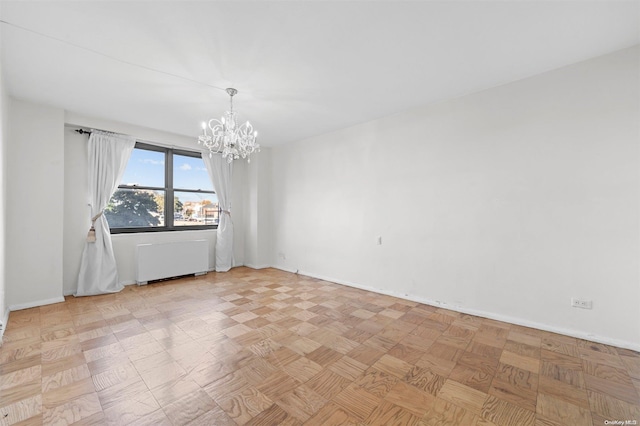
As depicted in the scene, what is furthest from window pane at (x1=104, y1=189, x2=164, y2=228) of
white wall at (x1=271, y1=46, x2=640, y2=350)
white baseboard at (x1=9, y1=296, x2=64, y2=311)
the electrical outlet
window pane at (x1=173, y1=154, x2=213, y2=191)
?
the electrical outlet

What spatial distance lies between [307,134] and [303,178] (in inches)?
33.6

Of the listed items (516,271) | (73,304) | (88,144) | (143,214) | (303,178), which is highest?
(88,144)

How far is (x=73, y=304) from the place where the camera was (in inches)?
139

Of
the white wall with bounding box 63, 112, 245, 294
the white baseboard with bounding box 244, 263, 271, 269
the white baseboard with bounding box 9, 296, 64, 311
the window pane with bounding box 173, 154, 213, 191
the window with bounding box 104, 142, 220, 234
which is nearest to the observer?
the white baseboard with bounding box 9, 296, 64, 311

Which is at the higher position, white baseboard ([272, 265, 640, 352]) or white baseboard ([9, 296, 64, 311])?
white baseboard ([272, 265, 640, 352])

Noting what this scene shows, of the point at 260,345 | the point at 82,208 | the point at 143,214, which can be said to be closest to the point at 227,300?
the point at 260,345

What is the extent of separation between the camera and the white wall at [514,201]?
2.41 metres

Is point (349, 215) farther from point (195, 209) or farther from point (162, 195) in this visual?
point (162, 195)

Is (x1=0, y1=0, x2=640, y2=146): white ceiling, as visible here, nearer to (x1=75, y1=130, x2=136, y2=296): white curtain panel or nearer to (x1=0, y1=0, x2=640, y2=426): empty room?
(x1=0, y1=0, x2=640, y2=426): empty room

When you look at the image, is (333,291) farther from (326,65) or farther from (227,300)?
(326,65)

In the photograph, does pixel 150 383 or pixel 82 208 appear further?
pixel 82 208

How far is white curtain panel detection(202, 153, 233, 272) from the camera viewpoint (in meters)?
5.45

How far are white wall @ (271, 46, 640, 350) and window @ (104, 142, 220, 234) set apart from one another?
9.96 feet

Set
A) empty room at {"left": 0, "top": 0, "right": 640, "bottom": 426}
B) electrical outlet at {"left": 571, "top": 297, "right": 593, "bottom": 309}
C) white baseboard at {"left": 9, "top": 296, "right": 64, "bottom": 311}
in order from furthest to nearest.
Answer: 1. white baseboard at {"left": 9, "top": 296, "right": 64, "bottom": 311}
2. electrical outlet at {"left": 571, "top": 297, "right": 593, "bottom": 309}
3. empty room at {"left": 0, "top": 0, "right": 640, "bottom": 426}
